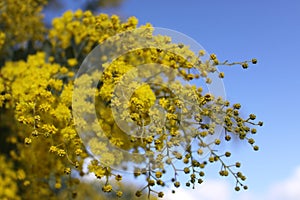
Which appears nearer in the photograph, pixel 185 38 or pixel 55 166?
pixel 185 38

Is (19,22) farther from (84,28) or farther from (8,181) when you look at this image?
(8,181)

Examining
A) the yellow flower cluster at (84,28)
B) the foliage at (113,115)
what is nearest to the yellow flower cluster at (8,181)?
the foliage at (113,115)

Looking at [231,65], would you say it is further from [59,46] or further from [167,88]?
[59,46]

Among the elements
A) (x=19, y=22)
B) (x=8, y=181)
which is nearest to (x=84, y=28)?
(x=19, y=22)

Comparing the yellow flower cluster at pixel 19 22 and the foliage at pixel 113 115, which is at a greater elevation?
the yellow flower cluster at pixel 19 22

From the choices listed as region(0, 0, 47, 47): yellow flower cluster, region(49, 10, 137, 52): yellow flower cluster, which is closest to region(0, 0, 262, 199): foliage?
region(49, 10, 137, 52): yellow flower cluster

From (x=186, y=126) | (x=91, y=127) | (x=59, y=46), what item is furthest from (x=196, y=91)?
(x=59, y=46)

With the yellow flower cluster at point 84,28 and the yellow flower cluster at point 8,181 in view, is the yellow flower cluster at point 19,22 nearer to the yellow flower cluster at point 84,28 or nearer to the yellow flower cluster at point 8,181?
the yellow flower cluster at point 84,28

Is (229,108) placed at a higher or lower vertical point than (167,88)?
lower

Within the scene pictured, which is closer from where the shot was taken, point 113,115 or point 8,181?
point 113,115

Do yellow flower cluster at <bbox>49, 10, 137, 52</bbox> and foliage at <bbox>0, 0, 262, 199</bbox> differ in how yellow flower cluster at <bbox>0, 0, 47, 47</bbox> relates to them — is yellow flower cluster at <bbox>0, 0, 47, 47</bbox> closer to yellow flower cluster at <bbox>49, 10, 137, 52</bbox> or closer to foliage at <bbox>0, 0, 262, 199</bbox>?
yellow flower cluster at <bbox>49, 10, 137, 52</bbox>

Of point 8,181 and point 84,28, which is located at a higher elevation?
point 84,28
